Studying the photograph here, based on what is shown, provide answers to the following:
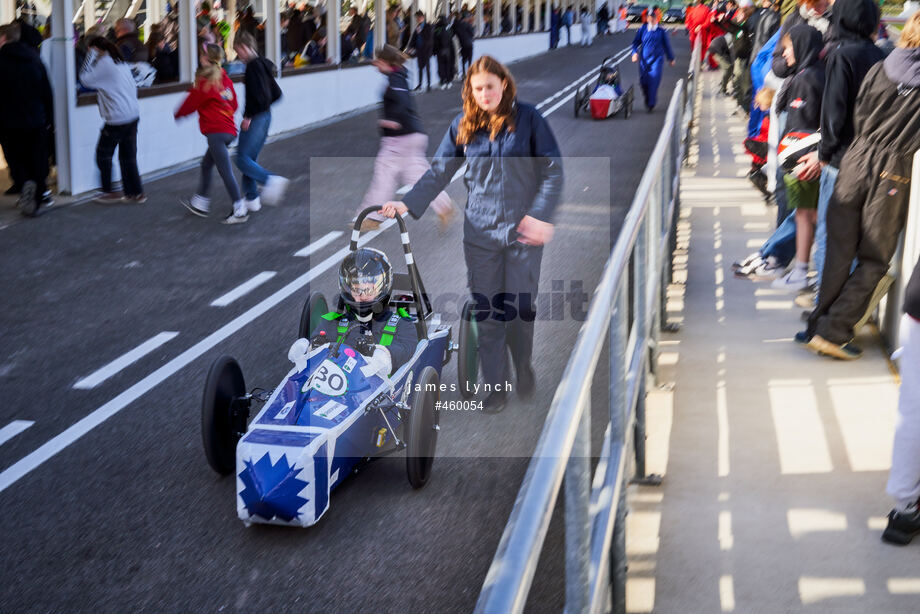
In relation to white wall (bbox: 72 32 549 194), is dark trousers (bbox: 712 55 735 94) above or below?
above

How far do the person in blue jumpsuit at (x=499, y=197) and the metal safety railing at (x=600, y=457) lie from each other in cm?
63

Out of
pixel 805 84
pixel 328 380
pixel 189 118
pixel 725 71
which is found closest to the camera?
pixel 328 380

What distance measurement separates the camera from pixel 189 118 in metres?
16.6

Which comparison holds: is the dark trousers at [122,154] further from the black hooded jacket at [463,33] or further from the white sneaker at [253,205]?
the black hooded jacket at [463,33]

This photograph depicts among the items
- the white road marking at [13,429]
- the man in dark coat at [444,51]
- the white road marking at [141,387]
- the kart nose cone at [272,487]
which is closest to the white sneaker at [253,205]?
the white road marking at [141,387]

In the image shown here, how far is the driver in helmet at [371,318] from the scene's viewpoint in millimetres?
5863

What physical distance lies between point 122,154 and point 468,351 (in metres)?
7.78

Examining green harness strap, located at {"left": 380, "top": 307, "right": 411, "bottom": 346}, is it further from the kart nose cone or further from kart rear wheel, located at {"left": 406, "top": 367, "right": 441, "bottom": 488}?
the kart nose cone

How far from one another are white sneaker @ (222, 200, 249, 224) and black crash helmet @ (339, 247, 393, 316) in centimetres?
685

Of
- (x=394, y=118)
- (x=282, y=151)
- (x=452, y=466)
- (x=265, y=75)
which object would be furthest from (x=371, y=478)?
(x=282, y=151)

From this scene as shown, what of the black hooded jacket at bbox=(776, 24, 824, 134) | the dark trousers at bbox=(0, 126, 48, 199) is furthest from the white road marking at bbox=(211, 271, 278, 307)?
the black hooded jacket at bbox=(776, 24, 824, 134)

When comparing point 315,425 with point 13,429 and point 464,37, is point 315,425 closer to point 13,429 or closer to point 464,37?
point 13,429

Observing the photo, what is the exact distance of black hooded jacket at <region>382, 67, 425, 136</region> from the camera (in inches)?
430

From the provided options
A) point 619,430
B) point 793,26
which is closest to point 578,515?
point 619,430
